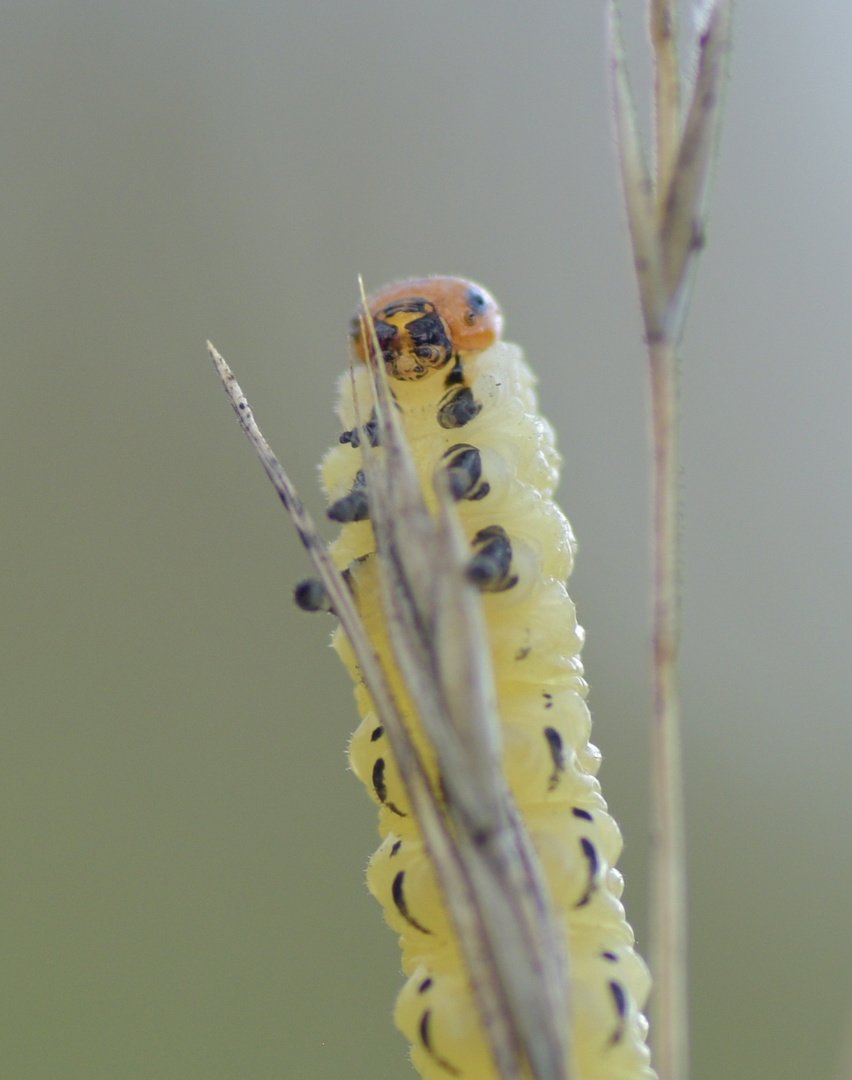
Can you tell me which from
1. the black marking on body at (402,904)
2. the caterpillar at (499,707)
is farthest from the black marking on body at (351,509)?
the black marking on body at (402,904)

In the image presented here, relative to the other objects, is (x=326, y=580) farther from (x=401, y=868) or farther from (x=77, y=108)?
(x=77, y=108)

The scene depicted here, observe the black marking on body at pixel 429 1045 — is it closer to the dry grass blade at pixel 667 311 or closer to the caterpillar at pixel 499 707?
the caterpillar at pixel 499 707

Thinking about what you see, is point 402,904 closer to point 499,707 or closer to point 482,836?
point 499,707

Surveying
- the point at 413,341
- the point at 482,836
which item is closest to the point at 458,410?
the point at 413,341

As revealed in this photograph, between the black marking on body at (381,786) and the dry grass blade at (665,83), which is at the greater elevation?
the dry grass blade at (665,83)

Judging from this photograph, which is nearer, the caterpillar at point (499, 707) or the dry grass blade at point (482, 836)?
the dry grass blade at point (482, 836)

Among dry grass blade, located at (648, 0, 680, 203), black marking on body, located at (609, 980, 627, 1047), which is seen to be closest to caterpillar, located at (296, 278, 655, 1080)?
black marking on body, located at (609, 980, 627, 1047)

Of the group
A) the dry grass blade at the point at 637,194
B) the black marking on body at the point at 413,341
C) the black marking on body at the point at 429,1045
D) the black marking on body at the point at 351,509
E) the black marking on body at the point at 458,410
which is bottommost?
the black marking on body at the point at 429,1045
